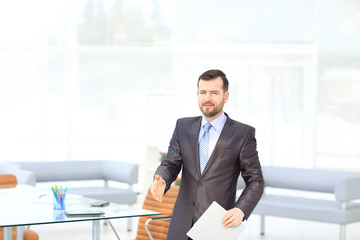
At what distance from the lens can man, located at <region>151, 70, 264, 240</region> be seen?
2.87 metres

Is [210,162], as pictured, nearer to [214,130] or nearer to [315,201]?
[214,130]

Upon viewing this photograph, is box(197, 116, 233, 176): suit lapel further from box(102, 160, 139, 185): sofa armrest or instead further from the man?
box(102, 160, 139, 185): sofa armrest

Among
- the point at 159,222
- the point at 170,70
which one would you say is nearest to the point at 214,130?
the point at 159,222

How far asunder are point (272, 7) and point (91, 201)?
653 cm

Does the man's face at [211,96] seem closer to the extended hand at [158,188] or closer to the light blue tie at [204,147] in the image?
the light blue tie at [204,147]

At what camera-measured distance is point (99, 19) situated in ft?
34.2

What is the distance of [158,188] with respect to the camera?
2.89m

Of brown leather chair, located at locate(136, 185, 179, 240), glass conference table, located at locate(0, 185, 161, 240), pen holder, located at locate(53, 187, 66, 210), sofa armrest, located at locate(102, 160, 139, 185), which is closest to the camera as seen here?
glass conference table, located at locate(0, 185, 161, 240)

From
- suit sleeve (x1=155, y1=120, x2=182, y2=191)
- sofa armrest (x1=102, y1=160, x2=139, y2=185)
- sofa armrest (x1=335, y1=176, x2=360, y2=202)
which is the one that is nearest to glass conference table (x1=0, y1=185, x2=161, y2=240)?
suit sleeve (x1=155, y1=120, x2=182, y2=191)

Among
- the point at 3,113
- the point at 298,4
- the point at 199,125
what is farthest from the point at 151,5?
the point at 199,125

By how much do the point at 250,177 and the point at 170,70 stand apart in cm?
761

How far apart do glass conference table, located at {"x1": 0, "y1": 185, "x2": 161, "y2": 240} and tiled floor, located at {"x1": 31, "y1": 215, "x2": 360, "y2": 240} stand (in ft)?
7.89

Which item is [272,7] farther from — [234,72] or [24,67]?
[24,67]

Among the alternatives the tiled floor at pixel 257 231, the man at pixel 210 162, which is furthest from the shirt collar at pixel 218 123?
the tiled floor at pixel 257 231
